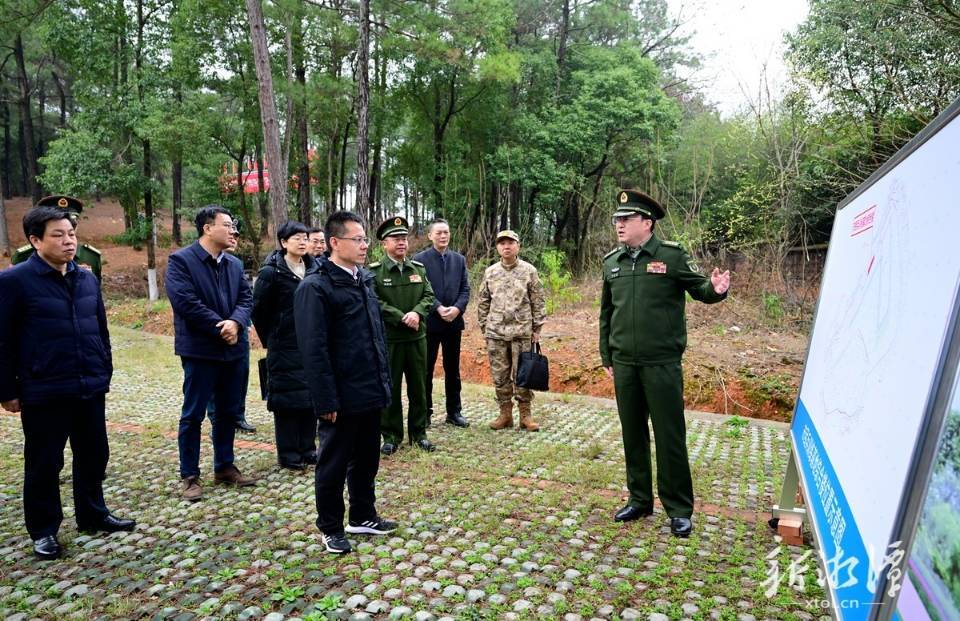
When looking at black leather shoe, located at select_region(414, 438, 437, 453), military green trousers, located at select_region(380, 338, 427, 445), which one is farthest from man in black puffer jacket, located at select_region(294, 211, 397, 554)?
black leather shoe, located at select_region(414, 438, 437, 453)

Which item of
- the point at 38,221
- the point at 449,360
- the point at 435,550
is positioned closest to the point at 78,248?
the point at 38,221

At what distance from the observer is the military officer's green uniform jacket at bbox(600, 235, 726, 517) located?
3.39 meters

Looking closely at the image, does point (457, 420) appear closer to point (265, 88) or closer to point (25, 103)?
point (265, 88)

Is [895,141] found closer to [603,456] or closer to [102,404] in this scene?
[603,456]

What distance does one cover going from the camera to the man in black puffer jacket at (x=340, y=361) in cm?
305

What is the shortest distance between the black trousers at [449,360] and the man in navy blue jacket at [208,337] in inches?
76.0

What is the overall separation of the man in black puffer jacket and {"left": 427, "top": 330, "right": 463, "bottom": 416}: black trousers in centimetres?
242

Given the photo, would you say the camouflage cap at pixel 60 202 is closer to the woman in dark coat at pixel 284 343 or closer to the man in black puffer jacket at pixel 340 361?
the woman in dark coat at pixel 284 343

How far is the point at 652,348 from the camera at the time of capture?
341 centimetres

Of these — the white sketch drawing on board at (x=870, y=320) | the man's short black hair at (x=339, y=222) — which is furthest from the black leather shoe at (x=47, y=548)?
the white sketch drawing on board at (x=870, y=320)

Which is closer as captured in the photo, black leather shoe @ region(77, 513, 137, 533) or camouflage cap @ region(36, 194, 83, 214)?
black leather shoe @ region(77, 513, 137, 533)

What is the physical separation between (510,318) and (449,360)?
76cm

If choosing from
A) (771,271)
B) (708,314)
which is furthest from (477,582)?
(771,271)

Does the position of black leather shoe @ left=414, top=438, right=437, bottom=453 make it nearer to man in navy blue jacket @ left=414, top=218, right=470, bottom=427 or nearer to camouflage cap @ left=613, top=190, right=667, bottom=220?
man in navy blue jacket @ left=414, top=218, right=470, bottom=427
